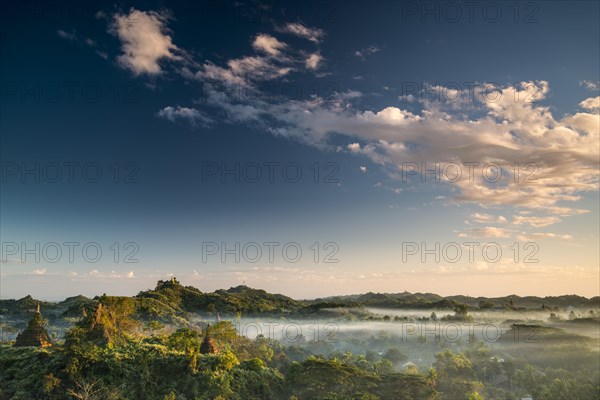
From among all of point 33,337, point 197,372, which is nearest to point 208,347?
point 197,372

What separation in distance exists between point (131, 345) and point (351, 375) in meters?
21.7

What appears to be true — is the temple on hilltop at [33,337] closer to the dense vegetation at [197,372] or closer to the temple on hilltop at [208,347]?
the dense vegetation at [197,372]

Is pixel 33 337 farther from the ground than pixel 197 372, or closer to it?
farther from the ground

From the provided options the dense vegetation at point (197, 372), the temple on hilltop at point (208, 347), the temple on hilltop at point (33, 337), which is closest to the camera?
the dense vegetation at point (197, 372)

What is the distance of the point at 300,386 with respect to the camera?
4288 cm

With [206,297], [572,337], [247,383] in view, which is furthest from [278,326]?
[247,383]

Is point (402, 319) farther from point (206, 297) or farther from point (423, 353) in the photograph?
point (206, 297)

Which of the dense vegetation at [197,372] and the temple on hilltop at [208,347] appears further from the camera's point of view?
the temple on hilltop at [208,347]

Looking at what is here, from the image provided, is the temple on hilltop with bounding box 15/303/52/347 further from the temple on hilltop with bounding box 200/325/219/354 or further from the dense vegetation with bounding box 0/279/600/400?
the temple on hilltop with bounding box 200/325/219/354

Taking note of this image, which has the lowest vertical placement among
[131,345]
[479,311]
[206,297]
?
[479,311]

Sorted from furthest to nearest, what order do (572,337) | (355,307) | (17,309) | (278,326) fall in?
(355,307) < (278,326) < (572,337) < (17,309)

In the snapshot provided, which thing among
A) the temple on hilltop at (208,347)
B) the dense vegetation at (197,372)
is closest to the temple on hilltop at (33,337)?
the dense vegetation at (197,372)

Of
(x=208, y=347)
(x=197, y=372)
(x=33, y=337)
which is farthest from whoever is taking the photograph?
(x=208, y=347)

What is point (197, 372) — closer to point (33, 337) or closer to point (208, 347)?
point (208, 347)
